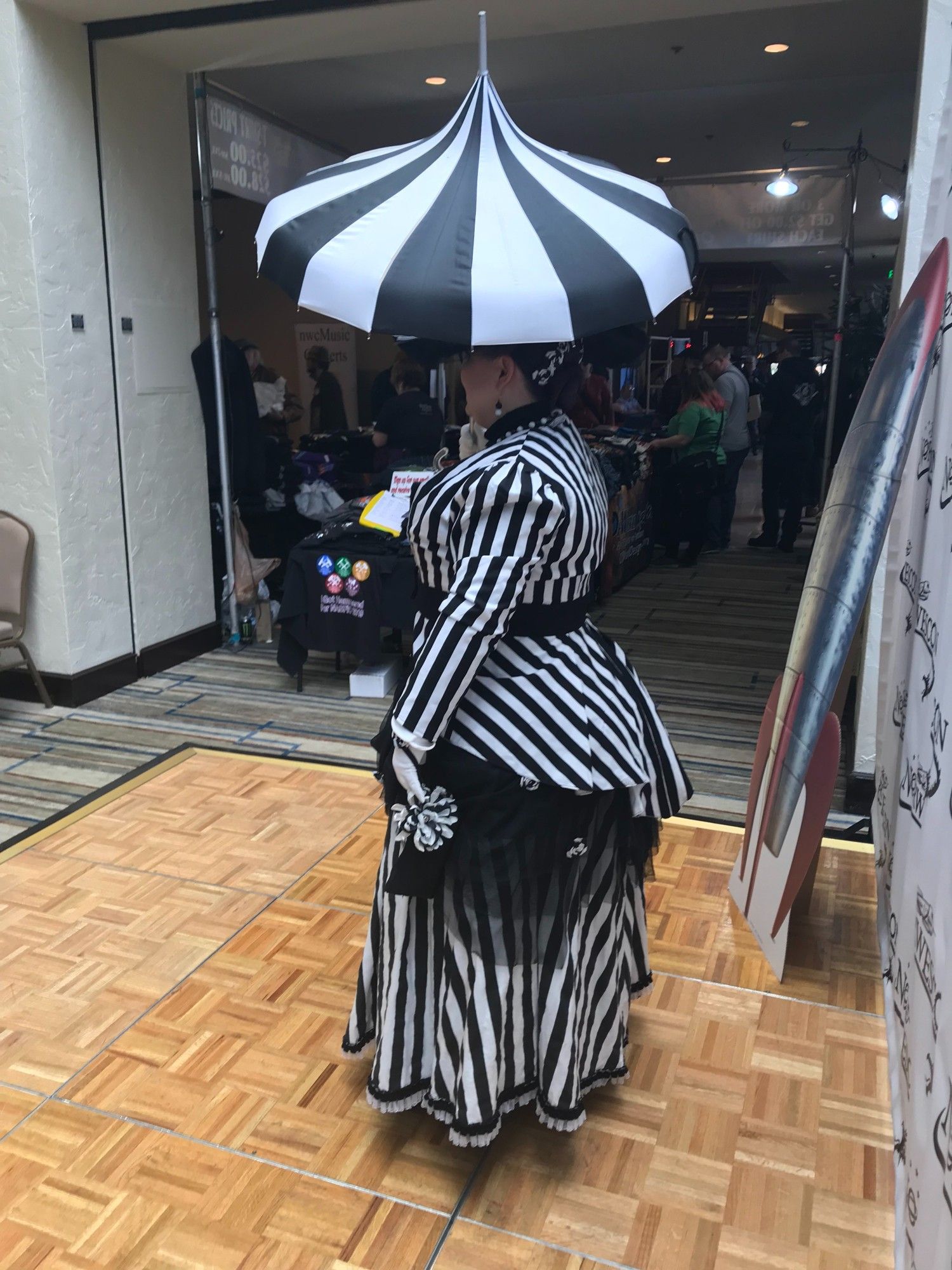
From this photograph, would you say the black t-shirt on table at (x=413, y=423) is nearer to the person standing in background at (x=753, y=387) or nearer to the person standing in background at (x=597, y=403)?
the person standing in background at (x=597, y=403)

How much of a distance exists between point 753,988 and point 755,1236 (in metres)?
0.78

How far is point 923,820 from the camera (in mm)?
1657

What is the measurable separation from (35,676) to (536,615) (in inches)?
132

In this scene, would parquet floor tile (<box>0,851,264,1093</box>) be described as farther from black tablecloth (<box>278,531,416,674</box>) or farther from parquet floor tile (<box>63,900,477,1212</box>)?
black tablecloth (<box>278,531,416,674</box>)

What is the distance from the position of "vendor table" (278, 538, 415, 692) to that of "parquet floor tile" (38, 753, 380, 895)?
34.8 inches

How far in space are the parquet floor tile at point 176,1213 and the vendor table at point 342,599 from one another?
9.02ft

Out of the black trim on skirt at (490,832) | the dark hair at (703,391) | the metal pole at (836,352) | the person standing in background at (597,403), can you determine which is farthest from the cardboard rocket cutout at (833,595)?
the dark hair at (703,391)

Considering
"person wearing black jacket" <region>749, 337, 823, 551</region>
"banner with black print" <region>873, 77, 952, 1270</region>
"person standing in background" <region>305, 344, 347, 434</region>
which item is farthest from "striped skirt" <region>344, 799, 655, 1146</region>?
"person standing in background" <region>305, 344, 347, 434</region>

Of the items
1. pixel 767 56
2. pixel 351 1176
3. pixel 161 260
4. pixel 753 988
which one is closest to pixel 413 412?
pixel 161 260

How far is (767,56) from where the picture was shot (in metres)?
5.54

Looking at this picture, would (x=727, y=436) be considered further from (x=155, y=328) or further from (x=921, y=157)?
(x=921, y=157)

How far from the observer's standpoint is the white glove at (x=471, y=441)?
6.29 feet

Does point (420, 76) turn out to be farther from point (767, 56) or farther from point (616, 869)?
point (616, 869)

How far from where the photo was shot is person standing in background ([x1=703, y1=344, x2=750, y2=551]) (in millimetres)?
7820
